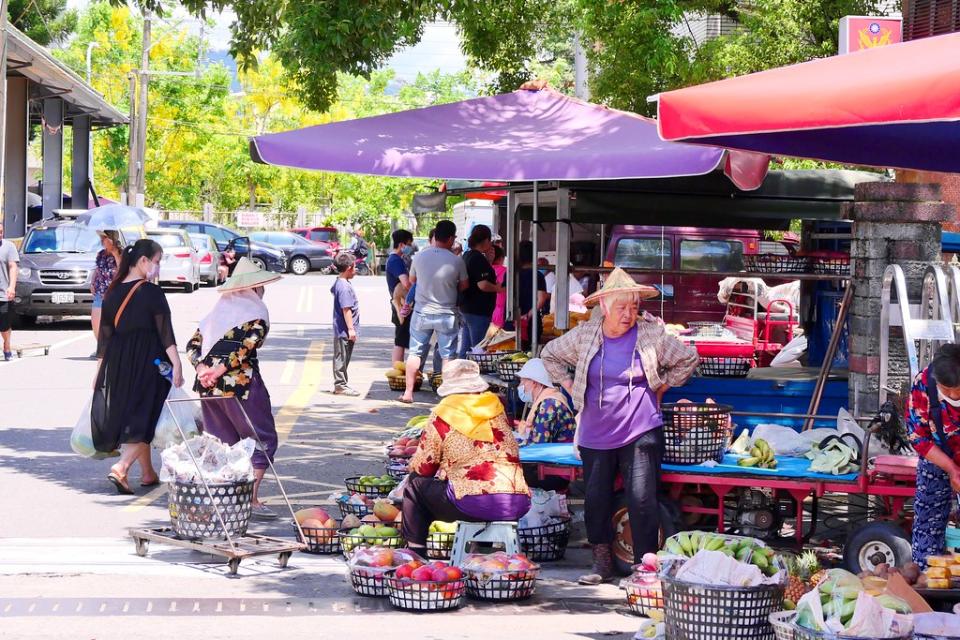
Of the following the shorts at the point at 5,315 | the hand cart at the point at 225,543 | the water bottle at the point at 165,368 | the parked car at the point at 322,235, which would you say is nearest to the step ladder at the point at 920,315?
the hand cart at the point at 225,543

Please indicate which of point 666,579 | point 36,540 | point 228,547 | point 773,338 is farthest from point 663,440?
point 773,338

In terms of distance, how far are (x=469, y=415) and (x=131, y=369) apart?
3.45 meters

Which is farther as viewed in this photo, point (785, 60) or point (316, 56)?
point (785, 60)

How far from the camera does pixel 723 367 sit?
1016 centimetres

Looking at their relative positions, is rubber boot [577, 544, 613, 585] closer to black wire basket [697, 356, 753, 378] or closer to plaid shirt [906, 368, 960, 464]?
plaid shirt [906, 368, 960, 464]

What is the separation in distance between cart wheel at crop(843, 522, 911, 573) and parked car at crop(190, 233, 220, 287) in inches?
1276

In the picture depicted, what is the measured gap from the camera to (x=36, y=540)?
347 inches

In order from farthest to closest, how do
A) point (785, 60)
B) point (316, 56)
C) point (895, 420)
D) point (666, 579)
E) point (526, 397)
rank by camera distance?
point (785, 60) → point (316, 56) → point (526, 397) → point (895, 420) → point (666, 579)

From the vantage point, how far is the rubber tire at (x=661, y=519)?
7.85 meters

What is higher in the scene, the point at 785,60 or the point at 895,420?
the point at 785,60

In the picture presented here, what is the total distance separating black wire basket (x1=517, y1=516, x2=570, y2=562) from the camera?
8.42 metres

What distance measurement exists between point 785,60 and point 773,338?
14.4 ft

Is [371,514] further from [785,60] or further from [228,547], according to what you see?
[785,60]

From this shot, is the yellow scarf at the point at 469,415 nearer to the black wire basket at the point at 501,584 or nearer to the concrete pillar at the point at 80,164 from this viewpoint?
the black wire basket at the point at 501,584
